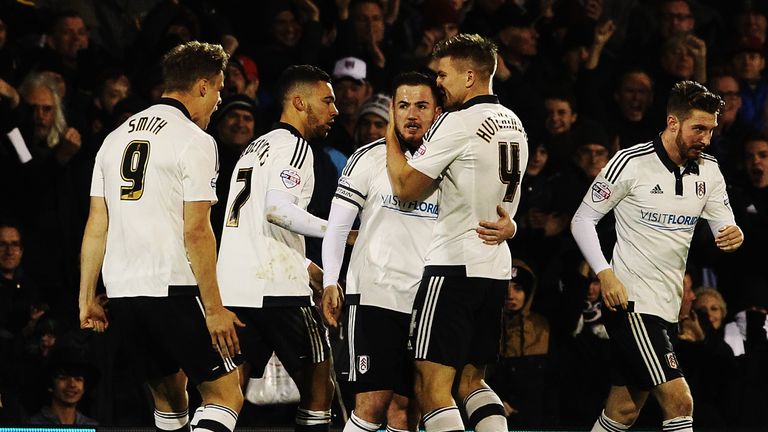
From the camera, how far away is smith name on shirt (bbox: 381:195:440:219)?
7117mm

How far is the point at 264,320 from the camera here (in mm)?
7133

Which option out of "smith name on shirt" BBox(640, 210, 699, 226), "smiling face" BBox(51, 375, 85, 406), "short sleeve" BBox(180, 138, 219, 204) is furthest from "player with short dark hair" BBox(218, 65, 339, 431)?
Answer: "smiling face" BBox(51, 375, 85, 406)

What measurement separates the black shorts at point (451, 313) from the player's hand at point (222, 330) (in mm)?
858

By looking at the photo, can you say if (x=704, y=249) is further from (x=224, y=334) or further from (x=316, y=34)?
(x=224, y=334)

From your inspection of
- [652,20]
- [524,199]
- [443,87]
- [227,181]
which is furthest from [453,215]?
[652,20]

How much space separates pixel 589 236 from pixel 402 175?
63.6 inches

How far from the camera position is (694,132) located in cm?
761

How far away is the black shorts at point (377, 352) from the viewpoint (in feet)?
22.4

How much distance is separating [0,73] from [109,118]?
35.2 inches

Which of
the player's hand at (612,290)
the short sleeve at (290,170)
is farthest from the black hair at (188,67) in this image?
the player's hand at (612,290)

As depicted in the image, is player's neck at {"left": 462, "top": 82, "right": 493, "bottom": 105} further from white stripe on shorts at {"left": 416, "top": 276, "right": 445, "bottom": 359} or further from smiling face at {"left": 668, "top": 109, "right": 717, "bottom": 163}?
smiling face at {"left": 668, "top": 109, "right": 717, "bottom": 163}

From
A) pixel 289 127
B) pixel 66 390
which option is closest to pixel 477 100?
pixel 289 127

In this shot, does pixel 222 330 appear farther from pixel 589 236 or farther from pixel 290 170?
pixel 589 236

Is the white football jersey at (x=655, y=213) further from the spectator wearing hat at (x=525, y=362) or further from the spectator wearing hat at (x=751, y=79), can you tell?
the spectator wearing hat at (x=751, y=79)
